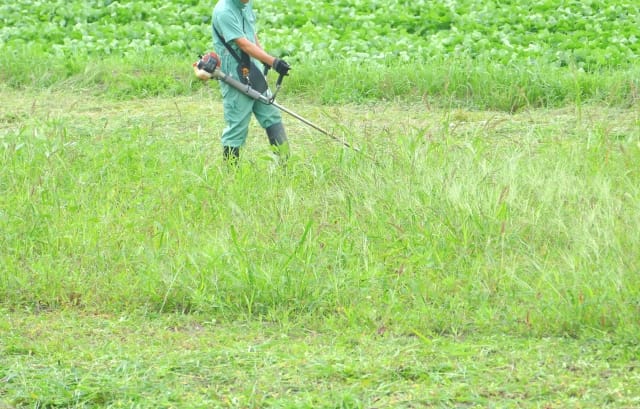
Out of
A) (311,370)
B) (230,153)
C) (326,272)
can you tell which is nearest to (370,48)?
(230,153)

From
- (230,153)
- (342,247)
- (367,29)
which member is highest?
(367,29)

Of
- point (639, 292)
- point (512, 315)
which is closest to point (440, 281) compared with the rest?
point (512, 315)

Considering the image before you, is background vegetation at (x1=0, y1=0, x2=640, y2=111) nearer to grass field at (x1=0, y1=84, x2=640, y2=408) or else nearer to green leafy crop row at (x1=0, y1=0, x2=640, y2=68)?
green leafy crop row at (x1=0, y1=0, x2=640, y2=68)

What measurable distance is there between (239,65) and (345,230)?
1.91 meters

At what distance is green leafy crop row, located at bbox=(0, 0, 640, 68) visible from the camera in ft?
36.4

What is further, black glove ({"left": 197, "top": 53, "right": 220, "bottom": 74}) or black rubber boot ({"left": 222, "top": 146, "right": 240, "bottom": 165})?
black rubber boot ({"left": 222, "top": 146, "right": 240, "bottom": 165})

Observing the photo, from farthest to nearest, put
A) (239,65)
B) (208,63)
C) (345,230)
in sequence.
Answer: (239,65) → (208,63) → (345,230)

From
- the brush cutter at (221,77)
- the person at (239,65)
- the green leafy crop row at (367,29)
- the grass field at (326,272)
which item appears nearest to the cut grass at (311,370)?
the grass field at (326,272)

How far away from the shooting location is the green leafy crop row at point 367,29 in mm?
11109

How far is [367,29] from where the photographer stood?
12.0 metres

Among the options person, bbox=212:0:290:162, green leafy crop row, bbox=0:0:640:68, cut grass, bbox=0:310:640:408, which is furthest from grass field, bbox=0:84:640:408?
green leafy crop row, bbox=0:0:640:68

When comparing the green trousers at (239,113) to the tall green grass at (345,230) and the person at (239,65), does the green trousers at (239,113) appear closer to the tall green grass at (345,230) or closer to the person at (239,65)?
the person at (239,65)

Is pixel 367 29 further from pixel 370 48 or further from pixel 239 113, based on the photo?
pixel 239 113

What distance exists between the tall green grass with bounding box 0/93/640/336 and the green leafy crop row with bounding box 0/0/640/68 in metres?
2.81
